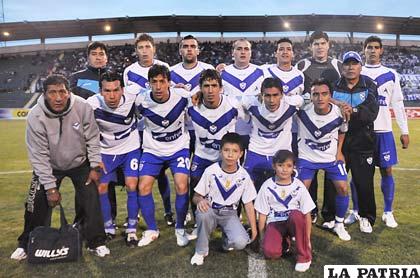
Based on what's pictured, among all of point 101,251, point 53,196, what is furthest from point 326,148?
point 53,196

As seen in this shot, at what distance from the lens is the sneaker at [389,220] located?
504 centimetres

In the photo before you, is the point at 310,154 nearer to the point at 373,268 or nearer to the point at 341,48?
the point at 373,268

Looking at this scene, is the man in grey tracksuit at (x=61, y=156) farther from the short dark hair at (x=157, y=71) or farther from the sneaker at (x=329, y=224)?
the sneaker at (x=329, y=224)

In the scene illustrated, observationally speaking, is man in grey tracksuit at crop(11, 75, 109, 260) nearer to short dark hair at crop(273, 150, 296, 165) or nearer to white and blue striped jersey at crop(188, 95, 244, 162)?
white and blue striped jersey at crop(188, 95, 244, 162)

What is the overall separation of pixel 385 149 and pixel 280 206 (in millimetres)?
1727

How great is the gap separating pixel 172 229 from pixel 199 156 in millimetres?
996

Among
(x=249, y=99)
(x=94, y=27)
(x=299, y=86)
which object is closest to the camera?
(x=249, y=99)

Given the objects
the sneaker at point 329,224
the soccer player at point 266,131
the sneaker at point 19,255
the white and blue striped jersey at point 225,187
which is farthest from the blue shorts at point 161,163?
the sneaker at point 329,224

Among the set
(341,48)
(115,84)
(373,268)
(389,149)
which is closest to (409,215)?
(389,149)

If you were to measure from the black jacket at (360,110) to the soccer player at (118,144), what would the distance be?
2434 millimetres

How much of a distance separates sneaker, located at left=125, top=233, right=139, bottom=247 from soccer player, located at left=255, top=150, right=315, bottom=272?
4.48 feet

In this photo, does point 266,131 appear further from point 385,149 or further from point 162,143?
point 385,149

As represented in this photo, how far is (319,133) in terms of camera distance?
4.70 m

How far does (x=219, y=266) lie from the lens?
3930 millimetres
